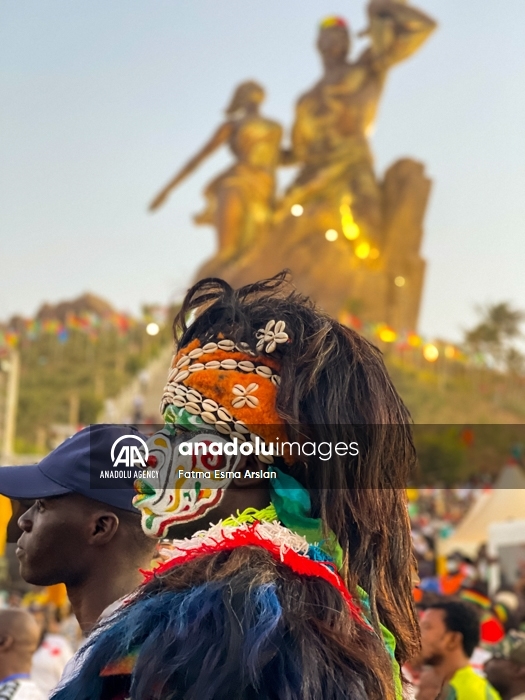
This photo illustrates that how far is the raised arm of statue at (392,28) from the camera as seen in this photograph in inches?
1366

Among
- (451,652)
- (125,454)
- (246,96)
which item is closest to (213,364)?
(125,454)

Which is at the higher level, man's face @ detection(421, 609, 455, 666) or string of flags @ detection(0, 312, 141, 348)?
string of flags @ detection(0, 312, 141, 348)

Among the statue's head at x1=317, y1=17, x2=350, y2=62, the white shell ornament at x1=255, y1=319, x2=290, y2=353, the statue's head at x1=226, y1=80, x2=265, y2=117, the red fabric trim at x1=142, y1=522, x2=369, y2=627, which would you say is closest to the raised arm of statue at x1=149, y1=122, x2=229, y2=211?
the statue's head at x1=226, y1=80, x2=265, y2=117

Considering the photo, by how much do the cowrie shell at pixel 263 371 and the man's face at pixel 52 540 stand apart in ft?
2.31

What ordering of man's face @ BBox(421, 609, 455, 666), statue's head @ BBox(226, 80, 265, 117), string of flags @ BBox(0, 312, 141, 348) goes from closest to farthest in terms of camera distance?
man's face @ BBox(421, 609, 455, 666)
statue's head @ BBox(226, 80, 265, 117)
string of flags @ BBox(0, 312, 141, 348)

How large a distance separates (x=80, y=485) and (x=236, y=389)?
2.21ft

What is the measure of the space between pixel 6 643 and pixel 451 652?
149 cm

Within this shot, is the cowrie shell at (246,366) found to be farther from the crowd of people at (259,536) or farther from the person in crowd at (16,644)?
the person in crowd at (16,644)

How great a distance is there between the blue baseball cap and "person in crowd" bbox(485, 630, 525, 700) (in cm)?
224

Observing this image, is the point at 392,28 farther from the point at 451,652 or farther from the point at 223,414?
the point at 223,414

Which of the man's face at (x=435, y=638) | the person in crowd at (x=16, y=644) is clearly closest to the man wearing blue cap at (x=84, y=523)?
the person in crowd at (x=16, y=644)

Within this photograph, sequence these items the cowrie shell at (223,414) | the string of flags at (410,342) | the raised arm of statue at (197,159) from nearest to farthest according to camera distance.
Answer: the cowrie shell at (223,414) → the string of flags at (410,342) → the raised arm of statue at (197,159)

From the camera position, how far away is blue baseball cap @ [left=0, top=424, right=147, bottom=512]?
1.98m

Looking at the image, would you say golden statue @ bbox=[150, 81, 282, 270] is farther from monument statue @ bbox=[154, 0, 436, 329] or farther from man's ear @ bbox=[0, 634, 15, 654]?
man's ear @ bbox=[0, 634, 15, 654]
